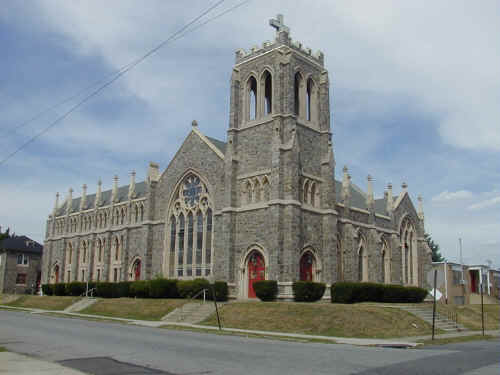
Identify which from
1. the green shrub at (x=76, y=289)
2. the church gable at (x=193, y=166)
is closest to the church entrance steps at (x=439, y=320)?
the church gable at (x=193, y=166)

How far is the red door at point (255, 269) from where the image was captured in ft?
105

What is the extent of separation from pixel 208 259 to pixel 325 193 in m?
9.58

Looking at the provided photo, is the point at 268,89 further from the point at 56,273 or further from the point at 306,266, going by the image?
the point at 56,273

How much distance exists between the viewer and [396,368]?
437 inches

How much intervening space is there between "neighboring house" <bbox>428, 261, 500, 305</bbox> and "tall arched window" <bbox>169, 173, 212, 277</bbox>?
18.6 metres

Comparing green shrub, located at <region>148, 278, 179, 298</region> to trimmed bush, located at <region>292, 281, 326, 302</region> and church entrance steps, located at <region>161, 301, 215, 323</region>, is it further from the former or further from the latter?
trimmed bush, located at <region>292, 281, 326, 302</region>

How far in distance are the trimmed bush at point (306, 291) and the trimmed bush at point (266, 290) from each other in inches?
45.5

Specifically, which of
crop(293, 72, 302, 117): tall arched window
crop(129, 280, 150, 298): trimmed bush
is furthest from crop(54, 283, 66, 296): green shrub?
crop(293, 72, 302, 117): tall arched window

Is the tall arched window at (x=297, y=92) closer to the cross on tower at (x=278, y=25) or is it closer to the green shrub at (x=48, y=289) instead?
the cross on tower at (x=278, y=25)

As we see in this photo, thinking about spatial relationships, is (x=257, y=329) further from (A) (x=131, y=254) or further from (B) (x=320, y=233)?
(A) (x=131, y=254)

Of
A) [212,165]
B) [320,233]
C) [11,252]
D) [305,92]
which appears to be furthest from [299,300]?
[11,252]

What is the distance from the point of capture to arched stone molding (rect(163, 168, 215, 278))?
119 ft

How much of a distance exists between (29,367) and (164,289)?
23468mm

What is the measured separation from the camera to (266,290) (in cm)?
2927
